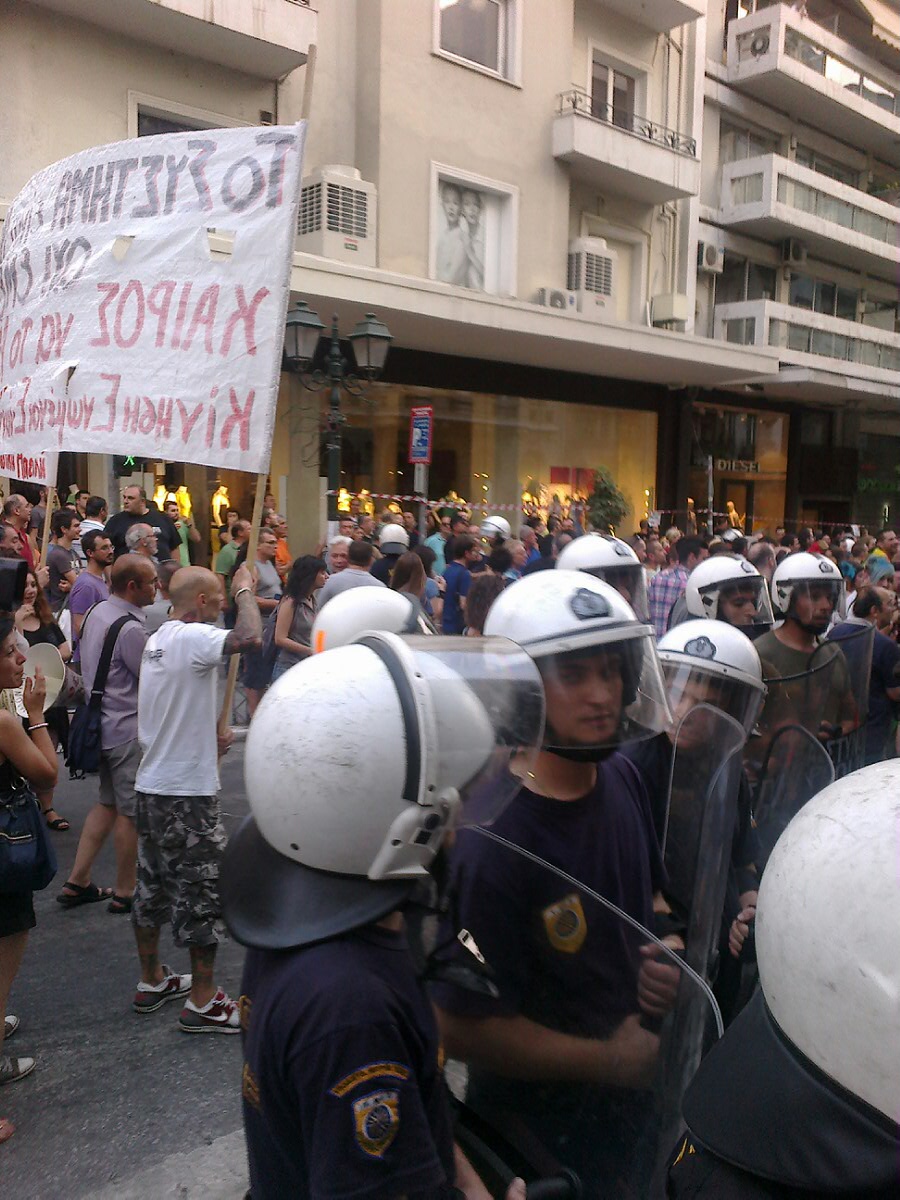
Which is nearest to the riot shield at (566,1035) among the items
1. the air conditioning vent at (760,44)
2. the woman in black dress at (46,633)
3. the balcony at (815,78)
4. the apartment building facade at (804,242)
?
the woman in black dress at (46,633)

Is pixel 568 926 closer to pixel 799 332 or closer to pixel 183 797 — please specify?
pixel 183 797

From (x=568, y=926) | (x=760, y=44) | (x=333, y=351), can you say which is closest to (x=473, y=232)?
(x=333, y=351)

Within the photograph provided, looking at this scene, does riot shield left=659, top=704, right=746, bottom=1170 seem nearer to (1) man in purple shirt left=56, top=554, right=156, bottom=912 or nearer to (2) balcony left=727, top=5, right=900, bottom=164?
(1) man in purple shirt left=56, top=554, right=156, bottom=912

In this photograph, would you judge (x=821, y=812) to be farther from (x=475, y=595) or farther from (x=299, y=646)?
(x=299, y=646)

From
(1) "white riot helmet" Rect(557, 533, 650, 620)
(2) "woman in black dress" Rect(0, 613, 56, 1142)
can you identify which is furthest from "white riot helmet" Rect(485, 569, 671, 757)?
(1) "white riot helmet" Rect(557, 533, 650, 620)

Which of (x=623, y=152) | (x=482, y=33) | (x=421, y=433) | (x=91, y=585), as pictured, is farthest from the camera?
(x=623, y=152)

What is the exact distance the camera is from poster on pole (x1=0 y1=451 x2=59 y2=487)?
16.5ft

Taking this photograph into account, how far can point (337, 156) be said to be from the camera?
590 inches

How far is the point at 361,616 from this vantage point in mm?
3432

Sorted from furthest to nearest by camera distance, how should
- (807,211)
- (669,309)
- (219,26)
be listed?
1. (807,211)
2. (669,309)
3. (219,26)

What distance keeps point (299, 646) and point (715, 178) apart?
19024 millimetres

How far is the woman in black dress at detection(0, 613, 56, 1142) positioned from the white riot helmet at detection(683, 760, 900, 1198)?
8.83 feet

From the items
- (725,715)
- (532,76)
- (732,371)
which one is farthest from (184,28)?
(725,715)

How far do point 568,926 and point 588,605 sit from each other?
0.94m
